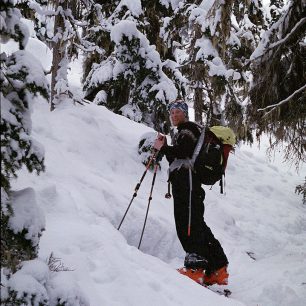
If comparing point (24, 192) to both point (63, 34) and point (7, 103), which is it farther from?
point (63, 34)

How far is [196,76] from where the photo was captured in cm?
1345

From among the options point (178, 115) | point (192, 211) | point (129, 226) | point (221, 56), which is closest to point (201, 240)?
point (192, 211)

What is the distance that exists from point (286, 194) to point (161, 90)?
639 cm

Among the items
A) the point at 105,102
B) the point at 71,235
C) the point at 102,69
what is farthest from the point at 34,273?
the point at 105,102

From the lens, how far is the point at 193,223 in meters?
5.96

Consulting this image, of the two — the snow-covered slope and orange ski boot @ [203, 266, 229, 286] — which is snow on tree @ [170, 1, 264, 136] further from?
orange ski boot @ [203, 266, 229, 286]

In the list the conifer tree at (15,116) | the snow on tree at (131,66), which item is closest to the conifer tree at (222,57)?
the snow on tree at (131,66)

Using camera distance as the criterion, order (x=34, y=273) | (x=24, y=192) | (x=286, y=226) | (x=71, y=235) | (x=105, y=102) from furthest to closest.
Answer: (x=105, y=102), (x=286, y=226), (x=71, y=235), (x=24, y=192), (x=34, y=273)

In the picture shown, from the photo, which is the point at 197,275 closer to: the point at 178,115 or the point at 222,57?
the point at 178,115

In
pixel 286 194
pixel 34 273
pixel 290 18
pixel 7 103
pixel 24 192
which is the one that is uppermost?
pixel 290 18

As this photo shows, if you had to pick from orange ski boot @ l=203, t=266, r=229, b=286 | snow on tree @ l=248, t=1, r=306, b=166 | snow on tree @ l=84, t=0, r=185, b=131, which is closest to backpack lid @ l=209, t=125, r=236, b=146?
snow on tree @ l=248, t=1, r=306, b=166

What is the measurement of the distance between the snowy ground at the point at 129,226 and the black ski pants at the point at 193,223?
0.51m

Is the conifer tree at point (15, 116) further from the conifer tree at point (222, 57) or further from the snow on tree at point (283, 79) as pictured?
the conifer tree at point (222, 57)

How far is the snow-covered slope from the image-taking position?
4316 mm
